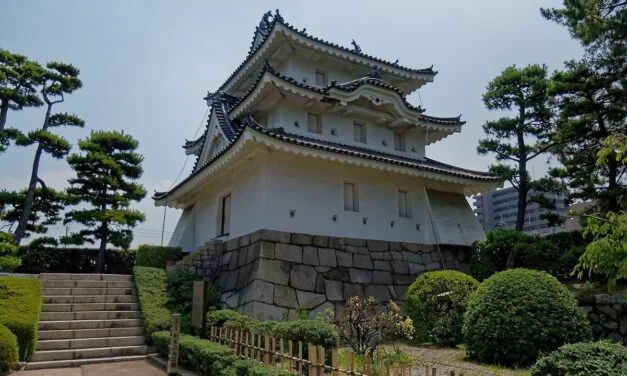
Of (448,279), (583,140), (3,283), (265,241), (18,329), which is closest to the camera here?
(18,329)

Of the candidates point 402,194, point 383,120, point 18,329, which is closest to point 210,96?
point 383,120

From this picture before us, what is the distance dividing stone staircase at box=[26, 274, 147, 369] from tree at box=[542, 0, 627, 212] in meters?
15.7

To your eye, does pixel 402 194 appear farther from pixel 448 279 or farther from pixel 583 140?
pixel 583 140

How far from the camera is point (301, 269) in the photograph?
38.3 ft

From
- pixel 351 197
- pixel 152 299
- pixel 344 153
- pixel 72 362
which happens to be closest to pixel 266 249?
pixel 152 299

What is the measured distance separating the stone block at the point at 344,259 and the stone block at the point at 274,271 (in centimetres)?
176

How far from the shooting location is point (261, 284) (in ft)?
35.3

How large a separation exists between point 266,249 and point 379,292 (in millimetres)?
3937

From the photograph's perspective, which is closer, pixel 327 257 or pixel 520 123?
pixel 327 257

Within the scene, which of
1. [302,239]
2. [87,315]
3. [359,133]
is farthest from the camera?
[359,133]

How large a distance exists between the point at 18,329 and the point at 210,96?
14.2m

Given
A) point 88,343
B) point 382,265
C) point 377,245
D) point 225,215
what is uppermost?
point 225,215

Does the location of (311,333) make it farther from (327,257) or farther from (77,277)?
(77,277)

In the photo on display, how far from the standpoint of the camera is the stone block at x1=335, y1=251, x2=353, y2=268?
12430 mm
